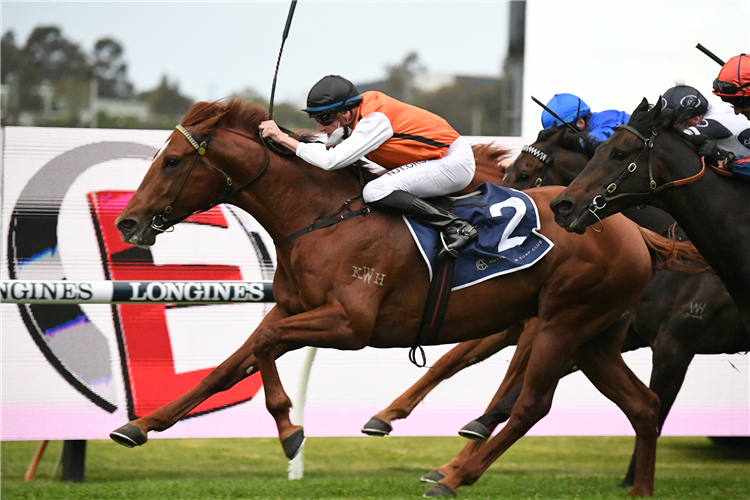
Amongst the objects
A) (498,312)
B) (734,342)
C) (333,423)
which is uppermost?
(498,312)

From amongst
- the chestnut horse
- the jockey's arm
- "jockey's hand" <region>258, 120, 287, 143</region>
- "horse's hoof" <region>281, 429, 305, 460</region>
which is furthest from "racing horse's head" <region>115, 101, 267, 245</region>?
the chestnut horse

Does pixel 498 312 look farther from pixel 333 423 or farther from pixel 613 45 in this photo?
pixel 613 45

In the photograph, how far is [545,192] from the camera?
457 cm

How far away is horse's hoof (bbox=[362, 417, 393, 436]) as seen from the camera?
4.80 meters

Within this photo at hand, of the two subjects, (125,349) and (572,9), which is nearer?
(125,349)

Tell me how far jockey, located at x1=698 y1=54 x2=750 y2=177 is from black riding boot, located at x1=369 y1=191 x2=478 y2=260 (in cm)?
111

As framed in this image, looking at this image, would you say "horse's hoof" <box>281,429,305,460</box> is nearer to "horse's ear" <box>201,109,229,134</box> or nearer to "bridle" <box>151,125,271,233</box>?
"bridle" <box>151,125,271,233</box>

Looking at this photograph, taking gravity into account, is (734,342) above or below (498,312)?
below

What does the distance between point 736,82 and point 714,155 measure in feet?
1.08

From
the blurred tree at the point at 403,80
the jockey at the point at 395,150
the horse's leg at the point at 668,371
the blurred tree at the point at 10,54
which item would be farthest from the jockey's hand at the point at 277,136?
the blurred tree at the point at 10,54

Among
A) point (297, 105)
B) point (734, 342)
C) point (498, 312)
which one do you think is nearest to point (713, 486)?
point (734, 342)

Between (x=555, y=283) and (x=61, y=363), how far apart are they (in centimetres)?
310

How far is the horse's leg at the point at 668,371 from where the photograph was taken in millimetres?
5344

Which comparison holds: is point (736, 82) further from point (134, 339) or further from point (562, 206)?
point (134, 339)
